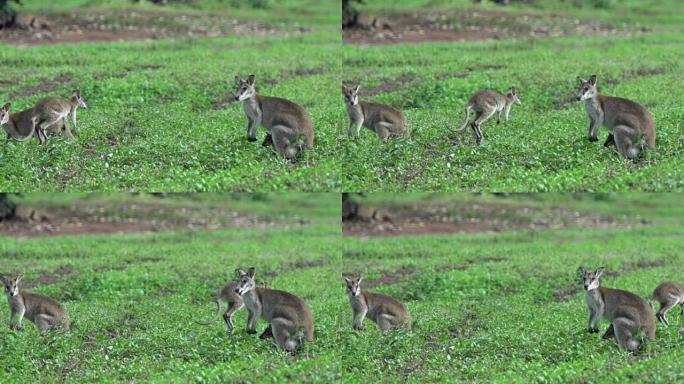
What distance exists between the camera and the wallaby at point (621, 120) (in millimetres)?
18578

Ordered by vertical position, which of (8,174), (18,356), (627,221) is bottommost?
(627,221)

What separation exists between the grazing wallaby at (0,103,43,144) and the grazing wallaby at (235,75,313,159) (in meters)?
Answer: 3.51

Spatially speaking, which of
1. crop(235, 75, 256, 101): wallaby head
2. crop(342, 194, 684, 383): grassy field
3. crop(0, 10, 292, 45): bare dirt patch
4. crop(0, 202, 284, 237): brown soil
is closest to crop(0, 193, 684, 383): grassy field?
A: crop(342, 194, 684, 383): grassy field

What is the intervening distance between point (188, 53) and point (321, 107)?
663 cm

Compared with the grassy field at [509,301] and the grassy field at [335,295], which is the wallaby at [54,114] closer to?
the grassy field at [335,295]

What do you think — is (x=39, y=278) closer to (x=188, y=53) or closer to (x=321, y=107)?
(x=321, y=107)

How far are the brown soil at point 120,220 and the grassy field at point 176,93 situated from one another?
3.68 m

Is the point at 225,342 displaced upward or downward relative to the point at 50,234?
upward

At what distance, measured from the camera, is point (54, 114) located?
19.6 m

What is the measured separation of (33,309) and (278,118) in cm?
471

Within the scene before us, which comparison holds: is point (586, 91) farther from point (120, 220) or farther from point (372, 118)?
point (120, 220)

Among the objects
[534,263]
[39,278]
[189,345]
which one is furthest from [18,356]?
[534,263]

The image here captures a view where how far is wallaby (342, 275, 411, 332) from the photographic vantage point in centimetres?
1775

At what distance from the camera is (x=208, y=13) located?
Answer: 32562 mm
